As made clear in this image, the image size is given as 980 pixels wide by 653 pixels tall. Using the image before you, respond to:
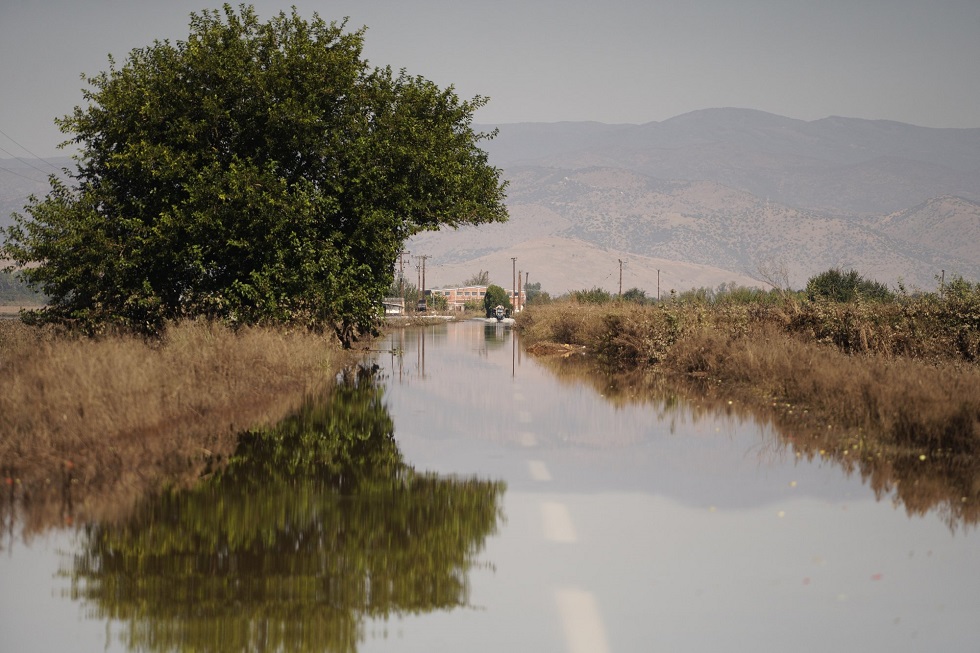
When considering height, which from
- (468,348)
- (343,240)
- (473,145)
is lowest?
(468,348)

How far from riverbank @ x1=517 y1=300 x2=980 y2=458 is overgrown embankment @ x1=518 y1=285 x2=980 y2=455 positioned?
0.09 ft

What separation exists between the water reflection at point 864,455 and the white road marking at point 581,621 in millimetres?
4348

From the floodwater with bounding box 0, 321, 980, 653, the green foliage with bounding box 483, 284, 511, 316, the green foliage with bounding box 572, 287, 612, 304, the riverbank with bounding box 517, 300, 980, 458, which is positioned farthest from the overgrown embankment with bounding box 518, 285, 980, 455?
the green foliage with bounding box 483, 284, 511, 316

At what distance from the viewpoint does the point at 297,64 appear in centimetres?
2895

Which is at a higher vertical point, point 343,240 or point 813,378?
point 343,240

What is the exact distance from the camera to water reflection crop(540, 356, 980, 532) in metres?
11.1

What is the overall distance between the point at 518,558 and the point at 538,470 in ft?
15.5

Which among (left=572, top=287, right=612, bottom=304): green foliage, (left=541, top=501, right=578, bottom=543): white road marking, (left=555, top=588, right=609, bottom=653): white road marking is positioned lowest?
(left=541, top=501, right=578, bottom=543): white road marking

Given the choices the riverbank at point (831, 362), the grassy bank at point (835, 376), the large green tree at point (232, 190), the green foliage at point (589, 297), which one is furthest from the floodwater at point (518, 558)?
the green foliage at point (589, 297)

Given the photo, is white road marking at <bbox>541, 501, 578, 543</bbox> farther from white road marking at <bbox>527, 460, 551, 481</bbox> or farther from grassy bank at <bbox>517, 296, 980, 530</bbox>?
grassy bank at <bbox>517, 296, 980, 530</bbox>

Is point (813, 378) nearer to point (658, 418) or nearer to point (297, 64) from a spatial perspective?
point (658, 418)

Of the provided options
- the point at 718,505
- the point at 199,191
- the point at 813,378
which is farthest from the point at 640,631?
the point at 199,191

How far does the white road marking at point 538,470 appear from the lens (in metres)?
12.8

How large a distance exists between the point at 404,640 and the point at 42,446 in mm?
7282
